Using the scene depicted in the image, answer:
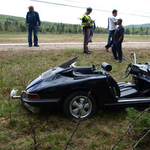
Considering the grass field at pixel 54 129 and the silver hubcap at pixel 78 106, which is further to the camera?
the silver hubcap at pixel 78 106

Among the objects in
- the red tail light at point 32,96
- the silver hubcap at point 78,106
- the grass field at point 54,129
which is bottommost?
the grass field at point 54,129

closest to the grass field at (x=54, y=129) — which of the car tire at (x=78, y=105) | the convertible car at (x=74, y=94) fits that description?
the car tire at (x=78, y=105)

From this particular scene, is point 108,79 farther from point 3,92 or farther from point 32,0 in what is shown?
point 32,0

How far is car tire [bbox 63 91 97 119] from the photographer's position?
401 cm

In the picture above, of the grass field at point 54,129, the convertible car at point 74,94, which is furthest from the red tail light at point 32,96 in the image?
the grass field at point 54,129

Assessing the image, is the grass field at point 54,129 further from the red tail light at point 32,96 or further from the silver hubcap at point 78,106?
the red tail light at point 32,96

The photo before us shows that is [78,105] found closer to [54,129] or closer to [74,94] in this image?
[74,94]

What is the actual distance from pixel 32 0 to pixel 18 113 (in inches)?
563

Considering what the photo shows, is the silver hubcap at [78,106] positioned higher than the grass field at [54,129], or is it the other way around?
the silver hubcap at [78,106]

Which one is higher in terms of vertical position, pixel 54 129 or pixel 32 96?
pixel 32 96

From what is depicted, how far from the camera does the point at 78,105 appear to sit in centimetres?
405

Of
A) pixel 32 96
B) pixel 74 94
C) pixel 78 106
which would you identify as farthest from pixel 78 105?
pixel 32 96

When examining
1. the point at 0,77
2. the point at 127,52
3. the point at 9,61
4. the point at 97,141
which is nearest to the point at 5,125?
the point at 97,141

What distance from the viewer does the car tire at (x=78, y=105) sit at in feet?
13.2
